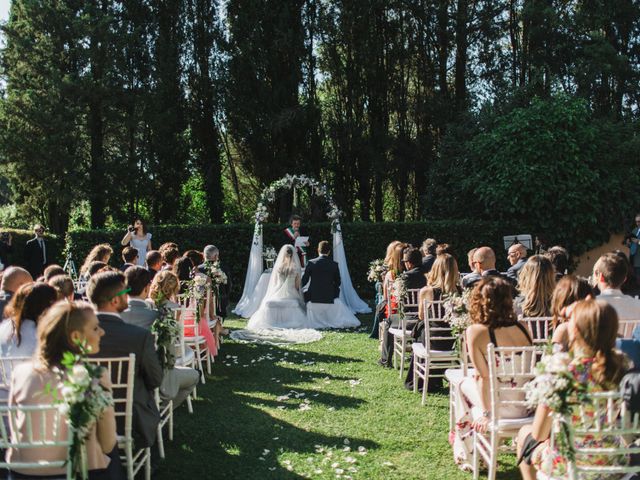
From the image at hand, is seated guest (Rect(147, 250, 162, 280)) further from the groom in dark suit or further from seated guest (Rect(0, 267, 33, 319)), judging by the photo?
the groom in dark suit

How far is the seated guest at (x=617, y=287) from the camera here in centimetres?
495

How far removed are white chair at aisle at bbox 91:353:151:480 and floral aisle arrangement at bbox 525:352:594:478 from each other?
234cm

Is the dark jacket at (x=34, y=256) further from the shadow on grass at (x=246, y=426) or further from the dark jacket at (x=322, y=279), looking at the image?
the shadow on grass at (x=246, y=426)

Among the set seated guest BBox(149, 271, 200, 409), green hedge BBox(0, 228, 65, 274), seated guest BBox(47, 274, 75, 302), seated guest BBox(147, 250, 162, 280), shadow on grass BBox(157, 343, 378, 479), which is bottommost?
shadow on grass BBox(157, 343, 378, 479)

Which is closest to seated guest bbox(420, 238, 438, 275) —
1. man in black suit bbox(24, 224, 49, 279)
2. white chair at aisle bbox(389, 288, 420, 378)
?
white chair at aisle bbox(389, 288, 420, 378)

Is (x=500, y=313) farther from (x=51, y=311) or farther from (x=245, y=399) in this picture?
(x=245, y=399)

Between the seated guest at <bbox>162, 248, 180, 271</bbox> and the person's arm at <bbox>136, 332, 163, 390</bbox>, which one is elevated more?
the seated guest at <bbox>162, 248, 180, 271</bbox>

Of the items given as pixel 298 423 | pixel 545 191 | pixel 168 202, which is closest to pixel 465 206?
pixel 545 191

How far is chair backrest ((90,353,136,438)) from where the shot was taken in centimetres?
373

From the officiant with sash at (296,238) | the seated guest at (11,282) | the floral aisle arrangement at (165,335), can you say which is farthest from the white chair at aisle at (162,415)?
the officiant with sash at (296,238)

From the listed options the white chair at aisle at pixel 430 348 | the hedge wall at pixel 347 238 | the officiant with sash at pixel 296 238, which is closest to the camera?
the white chair at aisle at pixel 430 348

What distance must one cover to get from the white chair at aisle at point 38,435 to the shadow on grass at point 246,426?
1.79 meters

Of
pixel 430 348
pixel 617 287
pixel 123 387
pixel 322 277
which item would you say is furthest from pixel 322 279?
pixel 123 387

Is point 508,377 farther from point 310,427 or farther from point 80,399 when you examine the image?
point 80,399
